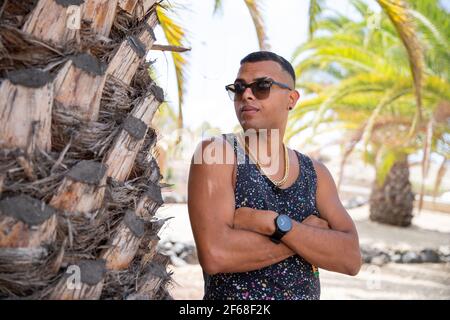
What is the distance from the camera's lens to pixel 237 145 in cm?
212

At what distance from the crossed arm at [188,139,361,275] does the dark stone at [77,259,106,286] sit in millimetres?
557

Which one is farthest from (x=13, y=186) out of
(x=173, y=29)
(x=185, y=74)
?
(x=185, y=74)

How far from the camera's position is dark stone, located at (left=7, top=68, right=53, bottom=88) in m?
1.33

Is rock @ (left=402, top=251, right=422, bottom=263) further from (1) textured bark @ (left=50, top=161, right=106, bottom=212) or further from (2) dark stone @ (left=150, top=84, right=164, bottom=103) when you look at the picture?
(1) textured bark @ (left=50, top=161, right=106, bottom=212)

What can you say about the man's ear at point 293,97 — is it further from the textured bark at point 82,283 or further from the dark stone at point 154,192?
the textured bark at point 82,283

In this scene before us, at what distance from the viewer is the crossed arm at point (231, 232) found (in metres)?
1.93

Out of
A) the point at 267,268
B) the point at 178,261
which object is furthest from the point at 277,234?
the point at 178,261

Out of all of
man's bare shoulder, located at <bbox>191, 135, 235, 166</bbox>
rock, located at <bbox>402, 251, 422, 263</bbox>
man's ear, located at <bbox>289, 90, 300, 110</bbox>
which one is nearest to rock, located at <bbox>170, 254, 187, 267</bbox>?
rock, located at <bbox>402, 251, 422, 263</bbox>

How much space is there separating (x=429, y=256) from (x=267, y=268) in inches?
388

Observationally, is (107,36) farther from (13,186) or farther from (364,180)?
(364,180)

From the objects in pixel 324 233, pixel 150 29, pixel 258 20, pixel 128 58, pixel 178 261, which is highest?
pixel 258 20

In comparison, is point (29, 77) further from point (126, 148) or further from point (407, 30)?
point (407, 30)

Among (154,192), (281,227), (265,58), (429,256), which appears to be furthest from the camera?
(429,256)

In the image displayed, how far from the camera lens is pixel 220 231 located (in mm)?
1953
